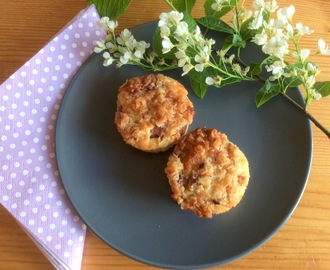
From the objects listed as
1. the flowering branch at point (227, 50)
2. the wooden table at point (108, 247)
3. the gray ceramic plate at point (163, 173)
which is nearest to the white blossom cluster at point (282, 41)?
the flowering branch at point (227, 50)

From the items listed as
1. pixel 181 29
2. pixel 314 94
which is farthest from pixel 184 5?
pixel 314 94

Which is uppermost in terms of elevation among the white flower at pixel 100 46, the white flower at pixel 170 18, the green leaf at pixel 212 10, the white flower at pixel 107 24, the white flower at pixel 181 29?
the white flower at pixel 170 18

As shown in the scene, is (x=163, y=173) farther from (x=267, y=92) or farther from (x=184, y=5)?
(x=184, y=5)

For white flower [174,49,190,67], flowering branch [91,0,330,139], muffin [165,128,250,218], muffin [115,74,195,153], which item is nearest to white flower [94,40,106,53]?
flowering branch [91,0,330,139]

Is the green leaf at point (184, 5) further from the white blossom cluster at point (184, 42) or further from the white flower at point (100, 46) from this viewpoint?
the white flower at point (100, 46)

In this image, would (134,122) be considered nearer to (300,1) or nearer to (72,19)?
(72,19)

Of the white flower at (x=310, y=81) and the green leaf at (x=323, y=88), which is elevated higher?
the white flower at (x=310, y=81)

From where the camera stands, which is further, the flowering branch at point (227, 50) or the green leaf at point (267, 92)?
the green leaf at point (267, 92)
